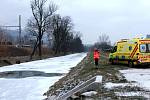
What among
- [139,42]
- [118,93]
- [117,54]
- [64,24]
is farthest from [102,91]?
[64,24]

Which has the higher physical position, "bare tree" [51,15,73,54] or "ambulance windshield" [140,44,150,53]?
"bare tree" [51,15,73,54]

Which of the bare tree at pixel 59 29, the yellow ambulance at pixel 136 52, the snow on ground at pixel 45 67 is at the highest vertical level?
the bare tree at pixel 59 29

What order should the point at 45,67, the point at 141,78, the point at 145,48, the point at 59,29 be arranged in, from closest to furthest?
1. the point at 141,78
2. the point at 145,48
3. the point at 45,67
4. the point at 59,29

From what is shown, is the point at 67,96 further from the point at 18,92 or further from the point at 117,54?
the point at 117,54

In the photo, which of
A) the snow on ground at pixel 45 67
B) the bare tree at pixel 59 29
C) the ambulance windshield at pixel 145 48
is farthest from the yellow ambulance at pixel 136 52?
the bare tree at pixel 59 29

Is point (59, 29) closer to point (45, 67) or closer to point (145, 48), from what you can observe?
point (45, 67)

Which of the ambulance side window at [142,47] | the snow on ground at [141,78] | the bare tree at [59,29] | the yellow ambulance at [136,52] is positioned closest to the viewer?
the snow on ground at [141,78]

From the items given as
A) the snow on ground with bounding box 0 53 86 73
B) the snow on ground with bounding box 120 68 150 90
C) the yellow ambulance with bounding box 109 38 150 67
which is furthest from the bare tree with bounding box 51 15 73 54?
the snow on ground with bounding box 120 68 150 90

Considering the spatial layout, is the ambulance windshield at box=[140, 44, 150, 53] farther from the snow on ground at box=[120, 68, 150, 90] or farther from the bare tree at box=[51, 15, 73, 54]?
the bare tree at box=[51, 15, 73, 54]

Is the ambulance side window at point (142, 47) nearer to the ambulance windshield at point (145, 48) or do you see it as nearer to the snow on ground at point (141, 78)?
the ambulance windshield at point (145, 48)

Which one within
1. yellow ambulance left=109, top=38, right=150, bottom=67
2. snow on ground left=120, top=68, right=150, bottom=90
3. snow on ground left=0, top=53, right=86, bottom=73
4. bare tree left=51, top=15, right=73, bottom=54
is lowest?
snow on ground left=0, top=53, right=86, bottom=73

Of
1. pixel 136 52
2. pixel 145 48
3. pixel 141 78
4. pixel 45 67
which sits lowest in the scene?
pixel 45 67

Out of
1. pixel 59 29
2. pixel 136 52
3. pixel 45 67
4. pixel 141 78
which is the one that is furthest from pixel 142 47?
pixel 59 29

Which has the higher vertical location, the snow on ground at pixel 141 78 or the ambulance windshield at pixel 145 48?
Answer: the ambulance windshield at pixel 145 48
